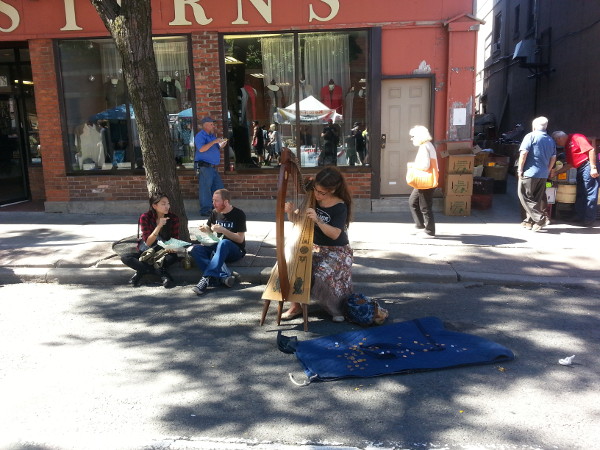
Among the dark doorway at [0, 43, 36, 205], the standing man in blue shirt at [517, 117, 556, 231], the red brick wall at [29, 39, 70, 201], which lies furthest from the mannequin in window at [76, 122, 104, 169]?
the standing man in blue shirt at [517, 117, 556, 231]

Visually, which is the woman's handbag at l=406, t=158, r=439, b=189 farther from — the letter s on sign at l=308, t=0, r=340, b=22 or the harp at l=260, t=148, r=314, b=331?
the letter s on sign at l=308, t=0, r=340, b=22

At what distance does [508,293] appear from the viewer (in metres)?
6.00

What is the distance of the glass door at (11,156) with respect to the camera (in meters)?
11.4

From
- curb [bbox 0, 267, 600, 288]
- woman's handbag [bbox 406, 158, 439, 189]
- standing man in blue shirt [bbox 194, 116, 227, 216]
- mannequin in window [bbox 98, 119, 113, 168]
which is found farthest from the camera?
mannequin in window [bbox 98, 119, 113, 168]

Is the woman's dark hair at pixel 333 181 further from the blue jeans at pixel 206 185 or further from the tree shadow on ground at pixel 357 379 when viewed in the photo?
the blue jeans at pixel 206 185

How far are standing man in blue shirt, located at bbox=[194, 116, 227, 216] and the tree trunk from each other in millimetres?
2530

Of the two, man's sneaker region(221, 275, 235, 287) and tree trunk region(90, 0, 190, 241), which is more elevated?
tree trunk region(90, 0, 190, 241)

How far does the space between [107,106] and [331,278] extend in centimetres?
744

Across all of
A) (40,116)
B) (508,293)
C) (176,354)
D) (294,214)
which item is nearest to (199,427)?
(176,354)

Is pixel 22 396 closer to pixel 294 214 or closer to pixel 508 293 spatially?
pixel 294 214

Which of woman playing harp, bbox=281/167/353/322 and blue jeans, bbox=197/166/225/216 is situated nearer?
woman playing harp, bbox=281/167/353/322

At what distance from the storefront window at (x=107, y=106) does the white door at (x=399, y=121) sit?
3793 mm

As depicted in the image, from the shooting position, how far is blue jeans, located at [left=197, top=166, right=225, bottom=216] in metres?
9.65

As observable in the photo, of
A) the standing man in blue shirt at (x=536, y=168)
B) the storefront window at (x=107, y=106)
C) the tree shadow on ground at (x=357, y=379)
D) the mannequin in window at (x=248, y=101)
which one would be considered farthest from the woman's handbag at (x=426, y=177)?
the storefront window at (x=107, y=106)
